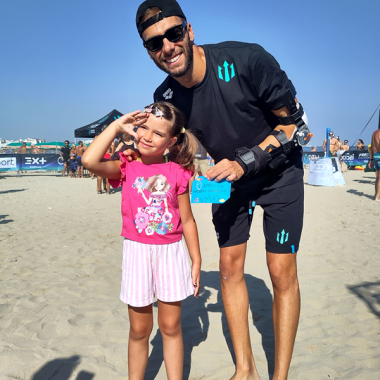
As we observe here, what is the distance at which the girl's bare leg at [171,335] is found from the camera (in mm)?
1912

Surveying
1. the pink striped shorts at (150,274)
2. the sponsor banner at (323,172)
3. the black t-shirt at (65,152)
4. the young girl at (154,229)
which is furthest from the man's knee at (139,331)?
the black t-shirt at (65,152)

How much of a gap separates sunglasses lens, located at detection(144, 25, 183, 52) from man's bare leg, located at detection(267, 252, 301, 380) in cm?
136

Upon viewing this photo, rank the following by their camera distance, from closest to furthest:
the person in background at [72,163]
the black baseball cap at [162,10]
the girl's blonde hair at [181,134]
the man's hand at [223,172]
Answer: the man's hand at [223,172] → the black baseball cap at [162,10] → the girl's blonde hair at [181,134] → the person in background at [72,163]

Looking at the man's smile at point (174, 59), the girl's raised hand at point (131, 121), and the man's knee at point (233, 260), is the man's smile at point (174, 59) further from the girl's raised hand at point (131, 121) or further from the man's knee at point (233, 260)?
the man's knee at point (233, 260)

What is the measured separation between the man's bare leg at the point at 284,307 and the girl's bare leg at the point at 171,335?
1.89 feet

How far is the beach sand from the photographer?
7.64 feet

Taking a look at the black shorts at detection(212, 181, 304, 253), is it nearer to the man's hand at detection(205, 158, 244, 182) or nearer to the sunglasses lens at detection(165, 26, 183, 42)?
the man's hand at detection(205, 158, 244, 182)

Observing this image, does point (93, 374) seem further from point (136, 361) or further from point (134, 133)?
point (134, 133)

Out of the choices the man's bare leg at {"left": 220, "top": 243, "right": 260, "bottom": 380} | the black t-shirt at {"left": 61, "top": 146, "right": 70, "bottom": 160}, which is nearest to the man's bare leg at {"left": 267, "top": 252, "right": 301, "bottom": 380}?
the man's bare leg at {"left": 220, "top": 243, "right": 260, "bottom": 380}

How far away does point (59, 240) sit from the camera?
5.52 m

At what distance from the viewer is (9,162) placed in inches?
737

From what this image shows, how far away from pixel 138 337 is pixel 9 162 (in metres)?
19.5

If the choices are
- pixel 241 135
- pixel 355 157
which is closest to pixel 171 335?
pixel 241 135

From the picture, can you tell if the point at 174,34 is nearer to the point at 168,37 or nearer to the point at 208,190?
the point at 168,37
